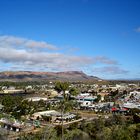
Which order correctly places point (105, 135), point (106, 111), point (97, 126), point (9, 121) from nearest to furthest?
point (105, 135) → point (97, 126) → point (9, 121) → point (106, 111)

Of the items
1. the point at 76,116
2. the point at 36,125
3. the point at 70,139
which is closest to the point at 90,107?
the point at 76,116

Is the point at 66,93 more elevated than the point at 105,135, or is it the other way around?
the point at 66,93

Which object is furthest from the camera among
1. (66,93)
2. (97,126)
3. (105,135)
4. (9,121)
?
(9,121)

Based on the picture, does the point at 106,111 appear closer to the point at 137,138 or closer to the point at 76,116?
the point at 76,116

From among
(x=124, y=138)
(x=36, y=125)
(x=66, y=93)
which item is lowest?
(x=36, y=125)

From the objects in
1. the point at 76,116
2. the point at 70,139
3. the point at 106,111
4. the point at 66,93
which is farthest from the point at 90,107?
the point at 70,139

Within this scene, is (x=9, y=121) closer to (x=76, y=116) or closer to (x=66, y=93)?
(x=76, y=116)

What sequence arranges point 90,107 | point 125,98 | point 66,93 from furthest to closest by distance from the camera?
point 125,98
point 90,107
point 66,93

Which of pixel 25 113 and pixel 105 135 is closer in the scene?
pixel 105 135

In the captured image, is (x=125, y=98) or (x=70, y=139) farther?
(x=125, y=98)
